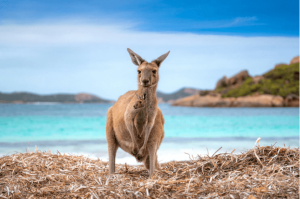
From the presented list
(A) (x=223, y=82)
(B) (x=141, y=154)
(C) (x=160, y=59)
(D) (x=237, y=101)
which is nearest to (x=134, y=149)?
(B) (x=141, y=154)

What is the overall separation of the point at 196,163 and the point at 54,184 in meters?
1.61

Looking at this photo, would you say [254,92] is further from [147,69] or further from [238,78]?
[147,69]

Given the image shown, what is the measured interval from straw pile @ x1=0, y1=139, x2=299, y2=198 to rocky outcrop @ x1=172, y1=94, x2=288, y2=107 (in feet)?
93.2

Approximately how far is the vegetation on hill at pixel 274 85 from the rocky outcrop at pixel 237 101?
0.82 meters

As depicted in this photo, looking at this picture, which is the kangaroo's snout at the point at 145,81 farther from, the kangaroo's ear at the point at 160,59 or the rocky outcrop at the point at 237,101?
the rocky outcrop at the point at 237,101

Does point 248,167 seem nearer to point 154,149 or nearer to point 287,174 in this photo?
point 287,174

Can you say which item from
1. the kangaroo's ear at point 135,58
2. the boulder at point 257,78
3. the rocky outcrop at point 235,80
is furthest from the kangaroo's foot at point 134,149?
the rocky outcrop at point 235,80

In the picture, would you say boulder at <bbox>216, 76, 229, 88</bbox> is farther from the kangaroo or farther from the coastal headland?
the kangaroo

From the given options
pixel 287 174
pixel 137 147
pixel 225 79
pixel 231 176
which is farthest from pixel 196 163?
pixel 225 79

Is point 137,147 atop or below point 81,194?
atop

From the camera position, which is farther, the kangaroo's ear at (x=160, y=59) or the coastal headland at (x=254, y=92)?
the coastal headland at (x=254, y=92)

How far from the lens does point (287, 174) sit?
2.90 metres

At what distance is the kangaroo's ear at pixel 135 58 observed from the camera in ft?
10.7

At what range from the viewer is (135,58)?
3.31 metres
